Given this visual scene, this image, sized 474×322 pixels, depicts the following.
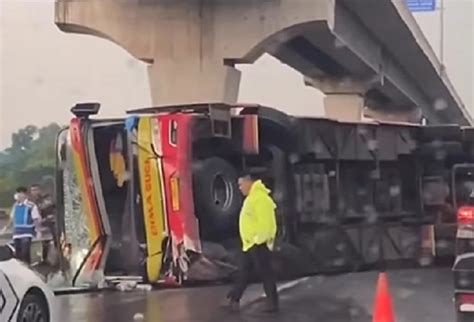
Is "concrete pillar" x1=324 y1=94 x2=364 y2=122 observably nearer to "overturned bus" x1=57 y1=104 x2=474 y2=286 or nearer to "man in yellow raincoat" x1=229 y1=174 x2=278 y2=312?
"overturned bus" x1=57 y1=104 x2=474 y2=286

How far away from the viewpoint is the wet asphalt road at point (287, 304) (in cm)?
1210

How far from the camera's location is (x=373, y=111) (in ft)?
187

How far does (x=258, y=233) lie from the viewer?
1202cm

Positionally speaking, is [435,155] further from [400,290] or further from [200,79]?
[200,79]

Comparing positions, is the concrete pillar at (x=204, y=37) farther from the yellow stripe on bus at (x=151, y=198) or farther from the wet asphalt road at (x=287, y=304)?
the yellow stripe on bus at (x=151, y=198)

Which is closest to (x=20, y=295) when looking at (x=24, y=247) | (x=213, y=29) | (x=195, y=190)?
(x=195, y=190)

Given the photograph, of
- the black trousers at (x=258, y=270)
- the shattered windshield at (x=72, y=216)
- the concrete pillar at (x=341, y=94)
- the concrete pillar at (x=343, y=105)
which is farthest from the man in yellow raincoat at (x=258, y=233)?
the concrete pillar at (x=343, y=105)

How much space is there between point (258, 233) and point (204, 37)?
1424cm

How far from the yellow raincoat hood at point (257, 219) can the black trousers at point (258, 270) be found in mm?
88

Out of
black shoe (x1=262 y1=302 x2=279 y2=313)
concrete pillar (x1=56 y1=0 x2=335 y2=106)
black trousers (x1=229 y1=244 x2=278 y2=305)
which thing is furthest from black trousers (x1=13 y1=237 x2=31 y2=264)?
concrete pillar (x1=56 y1=0 x2=335 y2=106)

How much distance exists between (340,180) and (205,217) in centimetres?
341

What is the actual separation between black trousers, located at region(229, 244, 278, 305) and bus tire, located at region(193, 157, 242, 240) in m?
2.34

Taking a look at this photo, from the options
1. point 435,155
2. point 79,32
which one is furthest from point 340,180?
point 79,32

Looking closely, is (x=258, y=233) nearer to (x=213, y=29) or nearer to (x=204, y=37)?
(x=213, y=29)
